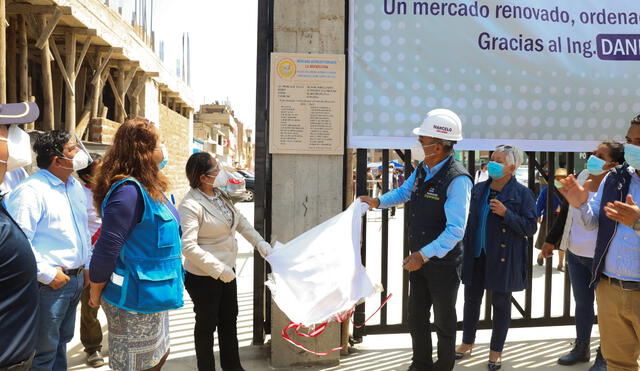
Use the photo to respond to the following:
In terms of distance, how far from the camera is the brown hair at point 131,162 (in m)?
2.70

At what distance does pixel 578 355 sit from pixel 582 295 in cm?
52

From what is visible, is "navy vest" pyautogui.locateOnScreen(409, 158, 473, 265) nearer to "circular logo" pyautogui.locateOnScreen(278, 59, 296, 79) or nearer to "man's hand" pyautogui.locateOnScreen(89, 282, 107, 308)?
"circular logo" pyautogui.locateOnScreen(278, 59, 296, 79)

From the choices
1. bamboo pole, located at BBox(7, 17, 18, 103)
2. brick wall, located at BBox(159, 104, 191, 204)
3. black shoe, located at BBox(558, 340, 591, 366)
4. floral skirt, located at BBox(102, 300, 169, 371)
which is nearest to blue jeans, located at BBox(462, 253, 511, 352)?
black shoe, located at BBox(558, 340, 591, 366)

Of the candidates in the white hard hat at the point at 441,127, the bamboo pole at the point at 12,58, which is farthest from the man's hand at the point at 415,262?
the bamboo pole at the point at 12,58

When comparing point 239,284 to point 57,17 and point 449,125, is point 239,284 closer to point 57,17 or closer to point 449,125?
point 449,125

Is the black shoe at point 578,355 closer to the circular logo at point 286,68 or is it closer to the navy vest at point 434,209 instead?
the navy vest at point 434,209

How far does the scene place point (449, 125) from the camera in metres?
3.54

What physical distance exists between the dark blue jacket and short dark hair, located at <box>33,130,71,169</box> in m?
3.18

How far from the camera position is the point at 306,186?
4.10 metres

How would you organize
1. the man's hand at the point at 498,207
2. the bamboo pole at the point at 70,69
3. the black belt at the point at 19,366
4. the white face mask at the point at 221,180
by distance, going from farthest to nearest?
the bamboo pole at the point at 70,69 → the man's hand at the point at 498,207 → the white face mask at the point at 221,180 → the black belt at the point at 19,366

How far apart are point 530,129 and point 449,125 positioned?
1.41 metres

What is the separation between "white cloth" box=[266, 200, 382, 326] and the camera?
132 inches

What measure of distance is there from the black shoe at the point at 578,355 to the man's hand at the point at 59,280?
12.7 feet

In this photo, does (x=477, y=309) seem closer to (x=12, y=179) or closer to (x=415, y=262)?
(x=415, y=262)
